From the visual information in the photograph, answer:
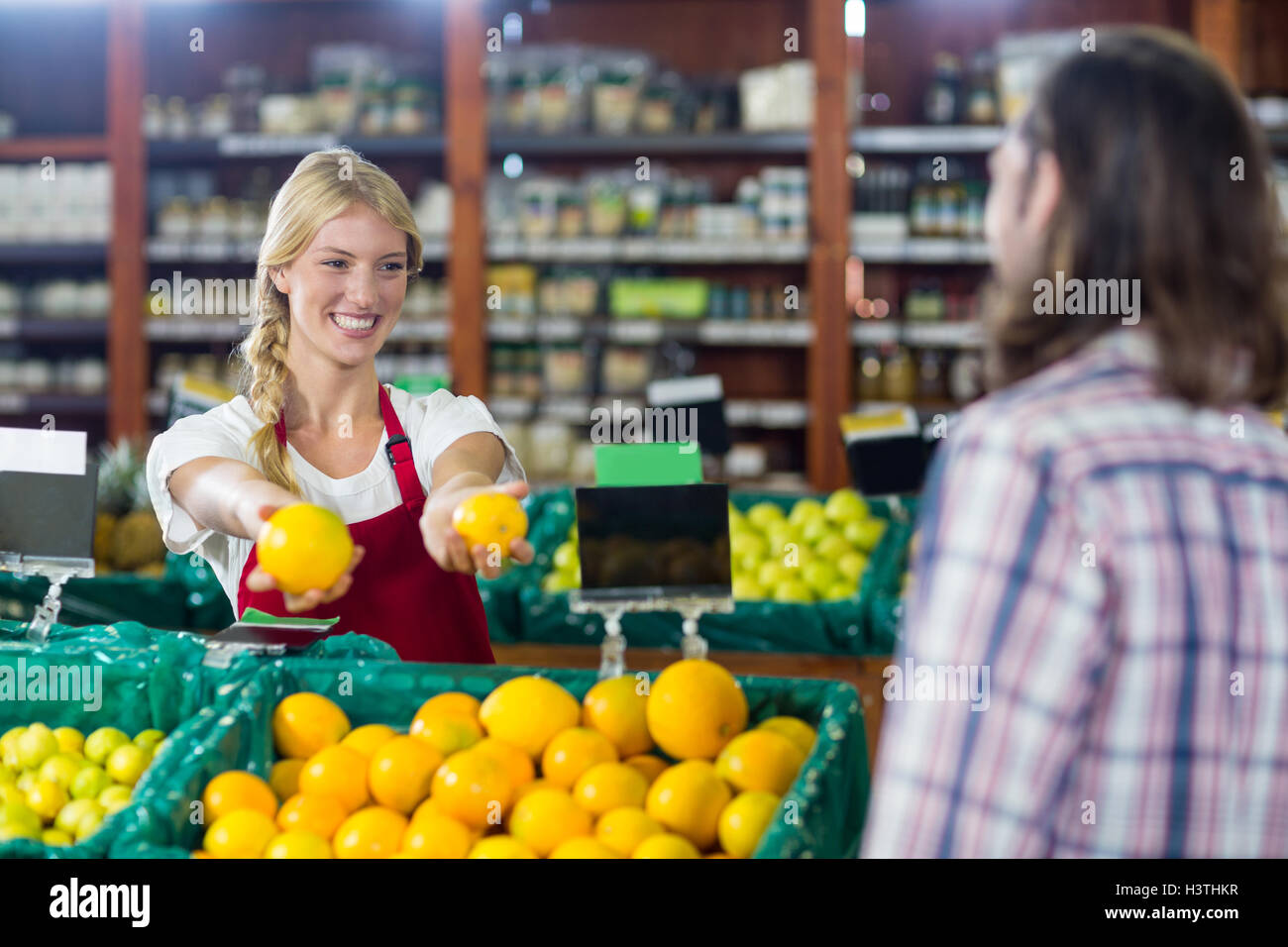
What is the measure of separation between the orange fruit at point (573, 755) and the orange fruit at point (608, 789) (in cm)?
2

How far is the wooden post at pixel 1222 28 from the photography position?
13.8 ft

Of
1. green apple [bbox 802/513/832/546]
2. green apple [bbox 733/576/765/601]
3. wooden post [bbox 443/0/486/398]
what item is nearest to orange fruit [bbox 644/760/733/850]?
green apple [bbox 733/576/765/601]

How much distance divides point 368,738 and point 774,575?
1.56m

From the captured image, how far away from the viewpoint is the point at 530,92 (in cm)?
462

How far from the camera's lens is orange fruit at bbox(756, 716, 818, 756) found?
1.41m

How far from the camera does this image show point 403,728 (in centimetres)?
153

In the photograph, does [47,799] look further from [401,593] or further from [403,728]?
[401,593]

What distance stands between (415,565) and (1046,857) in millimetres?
1143

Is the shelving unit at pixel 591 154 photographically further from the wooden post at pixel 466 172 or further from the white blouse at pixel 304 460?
the white blouse at pixel 304 460

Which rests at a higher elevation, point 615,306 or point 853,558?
point 615,306

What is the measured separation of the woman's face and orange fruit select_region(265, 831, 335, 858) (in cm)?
72

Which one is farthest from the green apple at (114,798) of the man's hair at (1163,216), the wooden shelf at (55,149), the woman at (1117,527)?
Answer: the wooden shelf at (55,149)
